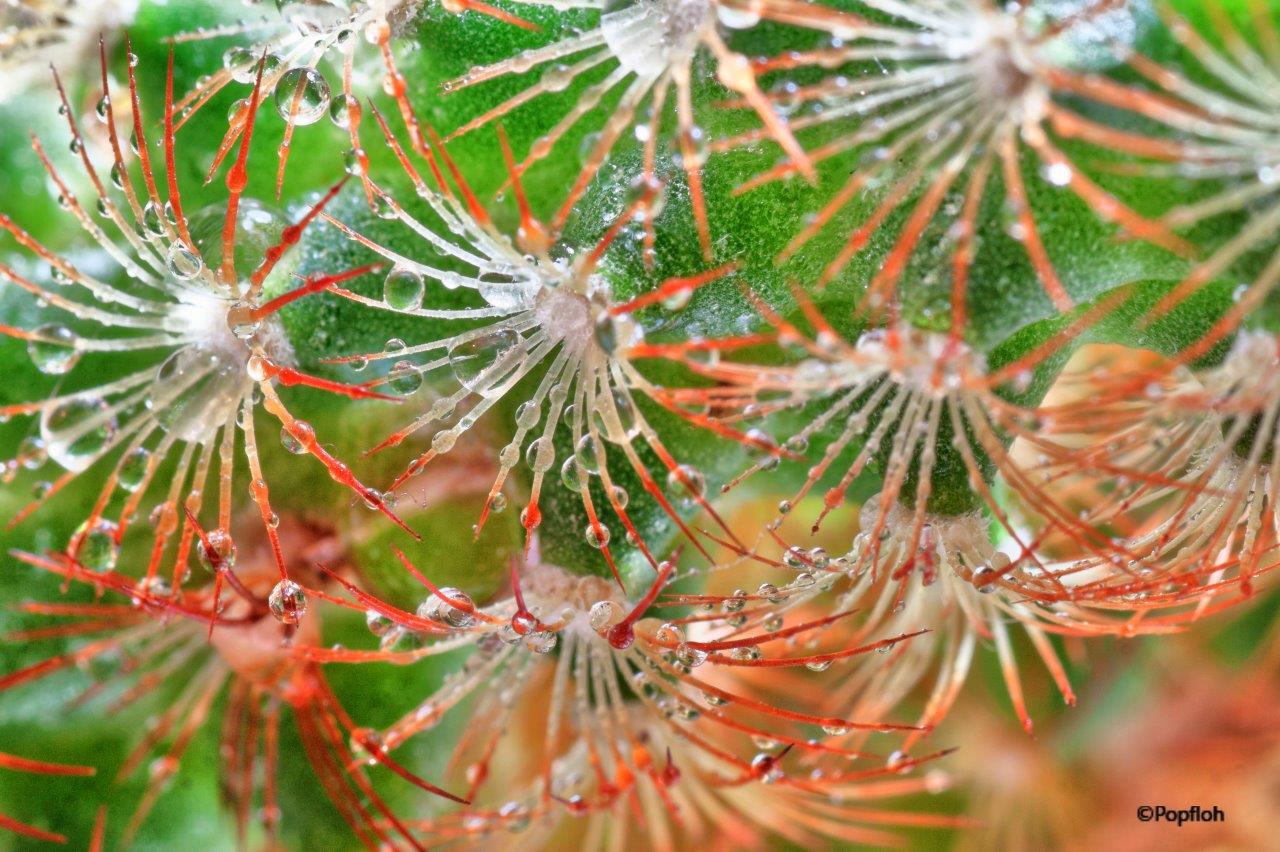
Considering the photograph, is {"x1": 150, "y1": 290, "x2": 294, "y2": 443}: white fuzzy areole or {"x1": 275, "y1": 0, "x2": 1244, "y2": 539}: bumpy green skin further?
{"x1": 150, "y1": 290, "x2": 294, "y2": 443}: white fuzzy areole

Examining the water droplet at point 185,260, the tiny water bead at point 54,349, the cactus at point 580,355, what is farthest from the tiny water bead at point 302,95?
the tiny water bead at point 54,349

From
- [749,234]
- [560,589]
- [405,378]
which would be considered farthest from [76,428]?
[749,234]

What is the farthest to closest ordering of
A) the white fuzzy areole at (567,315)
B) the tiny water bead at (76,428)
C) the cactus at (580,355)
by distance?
the tiny water bead at (76,428)
the white fuzzy areole at (567,315)
the cactus at (580,355)

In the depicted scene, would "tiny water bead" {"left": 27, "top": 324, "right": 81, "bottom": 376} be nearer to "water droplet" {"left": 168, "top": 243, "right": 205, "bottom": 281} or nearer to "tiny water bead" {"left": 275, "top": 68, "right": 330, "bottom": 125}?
"water droplet" {"left": 168, "top": 243, "right": 205, "bottom": 281}

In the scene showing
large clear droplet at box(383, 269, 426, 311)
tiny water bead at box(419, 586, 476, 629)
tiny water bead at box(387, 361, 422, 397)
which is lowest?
tiny water bead at box(419, 586, 476, 629)

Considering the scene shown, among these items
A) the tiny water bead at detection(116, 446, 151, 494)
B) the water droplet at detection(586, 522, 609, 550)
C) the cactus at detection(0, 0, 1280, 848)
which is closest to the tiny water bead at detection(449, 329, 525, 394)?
the cactus at detection(0, 0, 1280, 848)

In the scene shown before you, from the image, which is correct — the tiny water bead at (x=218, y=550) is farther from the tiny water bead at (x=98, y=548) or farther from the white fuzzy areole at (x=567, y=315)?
the white fuzzy areole at (x=567, y=315)

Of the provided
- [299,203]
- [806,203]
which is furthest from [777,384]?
[299,203]

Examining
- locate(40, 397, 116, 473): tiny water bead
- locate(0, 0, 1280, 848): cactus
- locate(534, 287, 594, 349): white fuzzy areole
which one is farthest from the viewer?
locate(40, 397, 116, 473): tiny water bead
